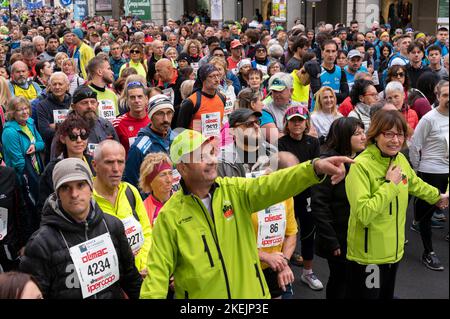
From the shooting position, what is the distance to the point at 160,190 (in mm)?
4309

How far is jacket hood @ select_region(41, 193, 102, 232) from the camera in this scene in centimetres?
315

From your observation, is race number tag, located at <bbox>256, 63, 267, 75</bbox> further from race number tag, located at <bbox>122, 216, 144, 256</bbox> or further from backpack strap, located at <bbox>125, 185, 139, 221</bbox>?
→ race number tag, located at <bbox>122, 216, 144, 256</bbox>

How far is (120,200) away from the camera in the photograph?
3938 mm

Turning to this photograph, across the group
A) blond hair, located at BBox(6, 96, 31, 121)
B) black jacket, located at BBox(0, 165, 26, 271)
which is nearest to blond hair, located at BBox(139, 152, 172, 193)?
black jacket, located at BBox(0, 165, 26, 271)

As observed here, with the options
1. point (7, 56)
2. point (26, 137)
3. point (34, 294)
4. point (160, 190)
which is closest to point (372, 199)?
point (160, 190)

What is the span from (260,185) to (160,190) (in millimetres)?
1576

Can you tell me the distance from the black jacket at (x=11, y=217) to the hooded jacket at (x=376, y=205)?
306 centimetres

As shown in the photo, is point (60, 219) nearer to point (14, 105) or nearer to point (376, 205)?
point (376, 205)

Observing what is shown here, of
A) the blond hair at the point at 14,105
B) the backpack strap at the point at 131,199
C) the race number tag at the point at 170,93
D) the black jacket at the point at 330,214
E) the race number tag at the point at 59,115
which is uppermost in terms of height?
the blond hair at the point at 14,105

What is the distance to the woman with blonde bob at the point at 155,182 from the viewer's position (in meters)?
4.30

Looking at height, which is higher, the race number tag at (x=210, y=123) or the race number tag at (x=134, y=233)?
the race number tag at (x=210, y=123)

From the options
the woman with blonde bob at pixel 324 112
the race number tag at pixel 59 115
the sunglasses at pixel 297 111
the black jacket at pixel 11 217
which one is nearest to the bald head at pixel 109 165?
the black jacket at pixel 11 217

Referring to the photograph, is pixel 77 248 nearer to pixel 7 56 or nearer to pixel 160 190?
pixel 160 190

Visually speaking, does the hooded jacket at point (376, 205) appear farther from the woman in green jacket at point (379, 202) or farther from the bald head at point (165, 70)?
the bald head at point (165, 70)
